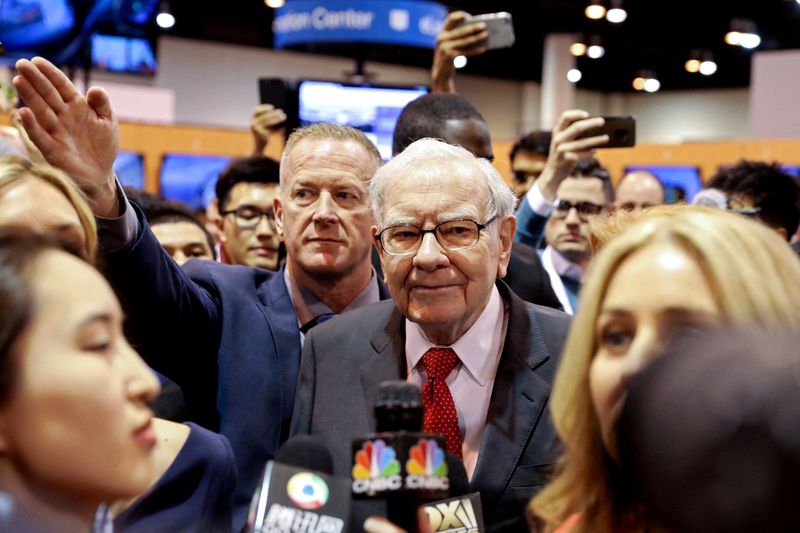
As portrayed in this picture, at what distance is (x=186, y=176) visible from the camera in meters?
10.8

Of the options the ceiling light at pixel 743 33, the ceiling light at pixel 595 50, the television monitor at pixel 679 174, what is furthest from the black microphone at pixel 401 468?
the ceiling light at pixel 595 50

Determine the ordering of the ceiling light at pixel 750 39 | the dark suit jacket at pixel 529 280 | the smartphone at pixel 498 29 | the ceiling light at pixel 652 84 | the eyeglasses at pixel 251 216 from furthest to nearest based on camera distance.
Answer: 1. the ceiling light at pixel 652 84
2. the ceiling light at pixel 750 39
3. the eyeglasses at pixel 251 216
4. the smartphone at pixel 498 29
5. the dark suit jacket at pixel 529 280

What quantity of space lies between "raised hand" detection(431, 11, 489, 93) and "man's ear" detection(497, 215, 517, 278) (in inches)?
61.0

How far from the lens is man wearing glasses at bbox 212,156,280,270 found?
421 cm

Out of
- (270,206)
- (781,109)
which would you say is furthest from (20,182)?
(781,109)

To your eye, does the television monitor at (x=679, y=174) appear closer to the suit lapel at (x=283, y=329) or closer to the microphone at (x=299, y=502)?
the suit lapel at (x=283, y=329)

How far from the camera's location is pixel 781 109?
1007 centimetres

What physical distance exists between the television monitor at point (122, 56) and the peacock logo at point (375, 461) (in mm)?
15746

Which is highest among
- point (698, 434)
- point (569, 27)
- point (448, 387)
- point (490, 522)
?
point (569, 27)

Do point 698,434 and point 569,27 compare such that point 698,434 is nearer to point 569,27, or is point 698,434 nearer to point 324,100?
point 324,100

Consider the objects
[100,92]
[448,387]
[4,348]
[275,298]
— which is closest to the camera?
[4,348]

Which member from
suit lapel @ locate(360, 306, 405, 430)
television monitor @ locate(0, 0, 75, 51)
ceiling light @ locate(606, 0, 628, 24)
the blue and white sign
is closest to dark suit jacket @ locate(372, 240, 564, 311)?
suit lapel @ locate(360, 306, 405, 430)

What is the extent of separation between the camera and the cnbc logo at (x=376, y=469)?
1.15 metres

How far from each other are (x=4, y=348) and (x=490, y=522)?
1344mm
